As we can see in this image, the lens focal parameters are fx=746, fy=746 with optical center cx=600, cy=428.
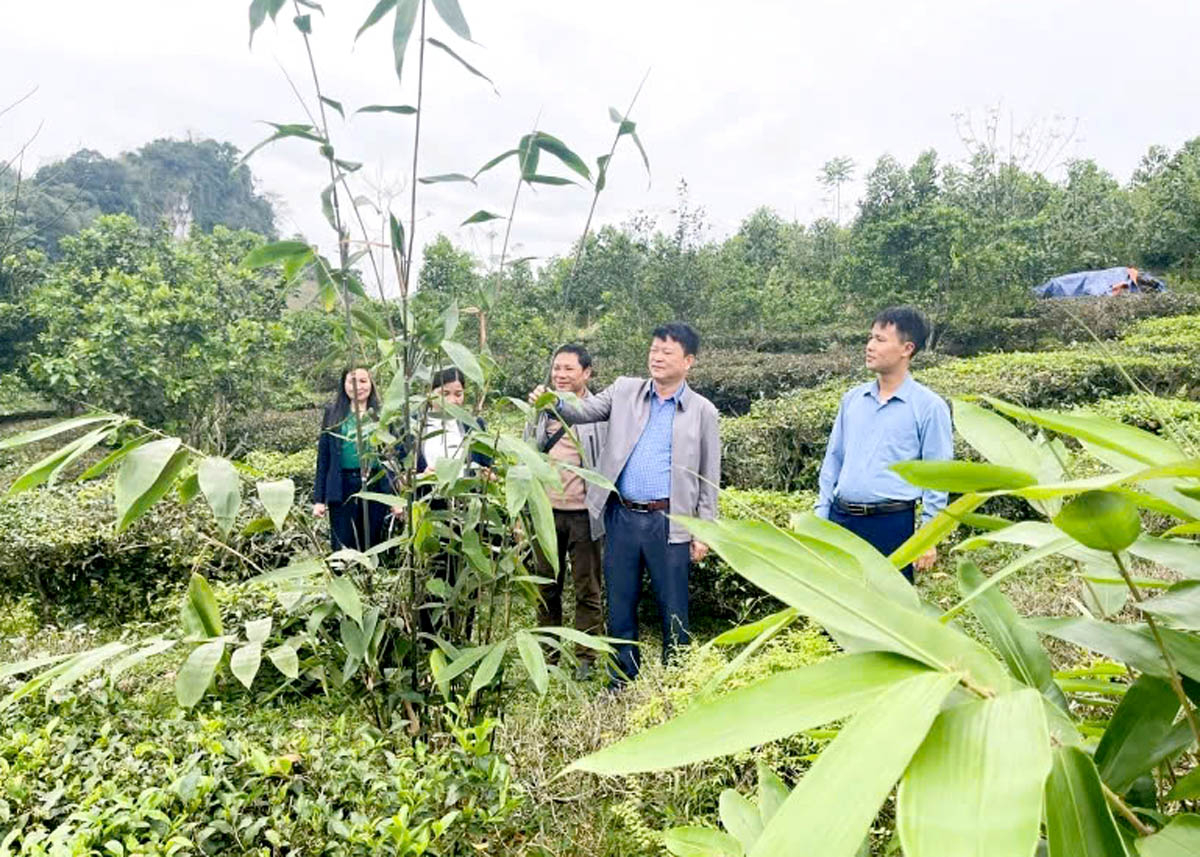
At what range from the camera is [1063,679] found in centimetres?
82

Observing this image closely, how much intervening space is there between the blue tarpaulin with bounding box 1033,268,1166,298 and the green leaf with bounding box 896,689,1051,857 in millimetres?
17905

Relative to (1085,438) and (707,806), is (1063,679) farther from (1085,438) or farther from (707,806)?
(707,806)

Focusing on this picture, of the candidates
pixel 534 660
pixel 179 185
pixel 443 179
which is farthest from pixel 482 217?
pixel 179 185

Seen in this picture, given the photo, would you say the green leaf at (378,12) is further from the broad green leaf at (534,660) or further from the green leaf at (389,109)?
the broad green leaf at (534,660)

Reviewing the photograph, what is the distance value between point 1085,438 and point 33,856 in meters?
1.48

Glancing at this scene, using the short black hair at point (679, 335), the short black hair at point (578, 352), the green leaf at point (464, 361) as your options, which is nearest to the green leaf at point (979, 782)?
the green leaf at point (464, 361)

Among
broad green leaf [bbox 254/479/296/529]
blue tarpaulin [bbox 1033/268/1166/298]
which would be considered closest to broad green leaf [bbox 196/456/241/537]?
Answer: broad green leaf [bbox 254/479/296/529]

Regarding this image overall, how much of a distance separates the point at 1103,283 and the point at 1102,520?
64.9 feet

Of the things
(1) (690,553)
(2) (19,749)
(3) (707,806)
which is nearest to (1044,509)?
(3) (707,806)

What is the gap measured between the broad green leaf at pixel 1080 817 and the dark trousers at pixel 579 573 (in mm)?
3024

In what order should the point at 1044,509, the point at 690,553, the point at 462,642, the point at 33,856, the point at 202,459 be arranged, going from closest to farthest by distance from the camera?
the point at 1044,509 → the point at 33,856 → the point at 202,459 → the point at 462,642 → the point at 690,553

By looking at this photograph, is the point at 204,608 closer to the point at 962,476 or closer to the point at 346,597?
A: the point at 346,597

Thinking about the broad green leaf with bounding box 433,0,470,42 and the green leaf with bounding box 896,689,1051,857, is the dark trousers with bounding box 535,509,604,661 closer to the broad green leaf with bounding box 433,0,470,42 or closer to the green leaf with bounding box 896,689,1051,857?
the broad green leaf with bounding box 433,0,470,42

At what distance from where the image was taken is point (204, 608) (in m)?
1.52
